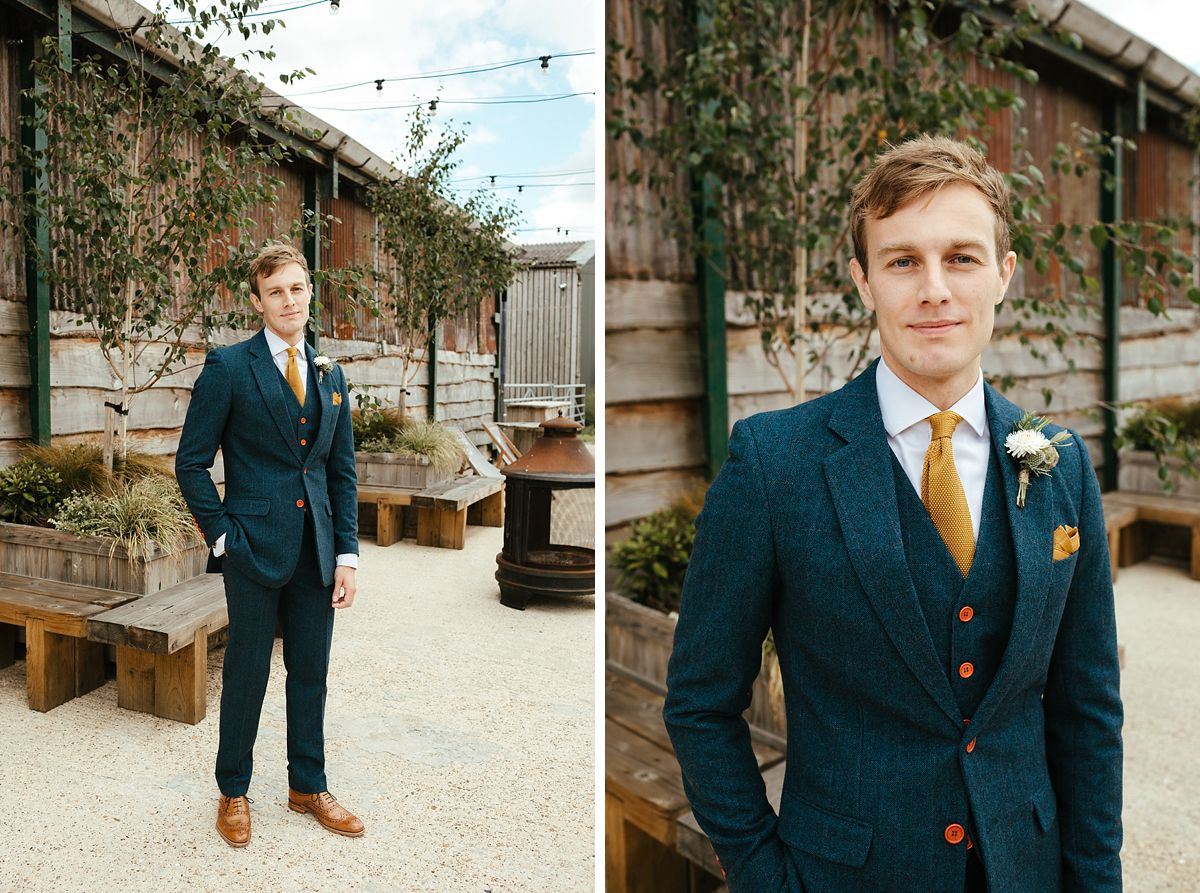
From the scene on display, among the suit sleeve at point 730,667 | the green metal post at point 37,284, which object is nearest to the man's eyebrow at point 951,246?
the suit sleeve at point 730,667

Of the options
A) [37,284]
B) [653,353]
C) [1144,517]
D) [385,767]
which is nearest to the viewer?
[37,284]

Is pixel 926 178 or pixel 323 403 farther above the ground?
pixel 926 178

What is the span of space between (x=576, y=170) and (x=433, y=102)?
0.34 metres

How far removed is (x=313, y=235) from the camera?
66.2 inches

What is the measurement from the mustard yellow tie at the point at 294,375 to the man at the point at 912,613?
0.85 m

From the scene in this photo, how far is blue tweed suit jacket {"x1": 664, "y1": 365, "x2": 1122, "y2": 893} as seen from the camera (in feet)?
3.50

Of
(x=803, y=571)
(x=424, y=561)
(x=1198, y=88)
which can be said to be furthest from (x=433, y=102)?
(x=1198, y=88)

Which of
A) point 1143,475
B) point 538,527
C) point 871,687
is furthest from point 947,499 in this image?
point 1143,475

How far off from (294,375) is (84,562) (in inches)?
18.3

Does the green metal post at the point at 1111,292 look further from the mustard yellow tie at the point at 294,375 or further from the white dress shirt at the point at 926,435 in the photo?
the mustard yellow tie at the point at 294,375

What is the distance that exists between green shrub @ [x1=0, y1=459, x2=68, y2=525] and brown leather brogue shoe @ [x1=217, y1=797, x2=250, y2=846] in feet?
1.93

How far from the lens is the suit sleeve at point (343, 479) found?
5.57 ft

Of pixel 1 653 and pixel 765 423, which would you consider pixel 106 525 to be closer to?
pixel 1 653

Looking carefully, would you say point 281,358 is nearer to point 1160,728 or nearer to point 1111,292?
point 1160,728
